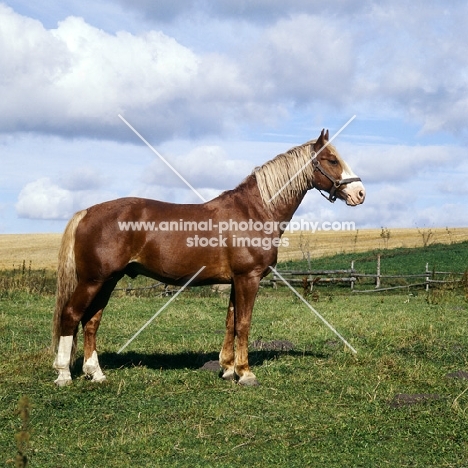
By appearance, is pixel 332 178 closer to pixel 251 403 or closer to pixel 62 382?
pixel 251 403

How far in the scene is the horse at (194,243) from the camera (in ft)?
22.5

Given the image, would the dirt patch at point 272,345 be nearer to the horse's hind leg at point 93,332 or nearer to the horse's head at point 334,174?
the horse's hind leg at point 93,332

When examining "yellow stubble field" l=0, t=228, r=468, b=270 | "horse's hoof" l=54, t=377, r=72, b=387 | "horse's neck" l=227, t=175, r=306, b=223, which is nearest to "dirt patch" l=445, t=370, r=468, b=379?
"horse's neck" l=227, t=175, r=306, b=223

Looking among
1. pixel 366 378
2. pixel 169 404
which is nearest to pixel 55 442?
pixel 169 404

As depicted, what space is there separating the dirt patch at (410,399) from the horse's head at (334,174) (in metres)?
2.34

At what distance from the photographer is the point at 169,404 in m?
6.09

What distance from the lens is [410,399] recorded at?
617 centimetres

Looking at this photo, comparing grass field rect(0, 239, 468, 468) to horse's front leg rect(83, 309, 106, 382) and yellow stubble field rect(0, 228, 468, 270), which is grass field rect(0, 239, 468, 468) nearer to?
horse's front leg rect(83, 309, 106, 382)

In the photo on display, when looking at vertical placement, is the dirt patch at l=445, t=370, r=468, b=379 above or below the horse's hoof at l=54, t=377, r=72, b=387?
above

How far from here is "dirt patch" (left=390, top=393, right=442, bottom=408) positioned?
6.05 metres

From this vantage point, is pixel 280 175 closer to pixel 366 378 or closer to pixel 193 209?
pixel 193 209

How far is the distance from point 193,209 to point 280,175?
116cm

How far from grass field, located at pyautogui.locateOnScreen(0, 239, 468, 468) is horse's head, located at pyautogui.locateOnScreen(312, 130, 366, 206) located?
7.38 ft

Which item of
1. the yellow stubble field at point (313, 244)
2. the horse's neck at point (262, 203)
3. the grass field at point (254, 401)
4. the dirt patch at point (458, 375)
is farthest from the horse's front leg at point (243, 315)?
the yellow stubble field at point (313, 244)
